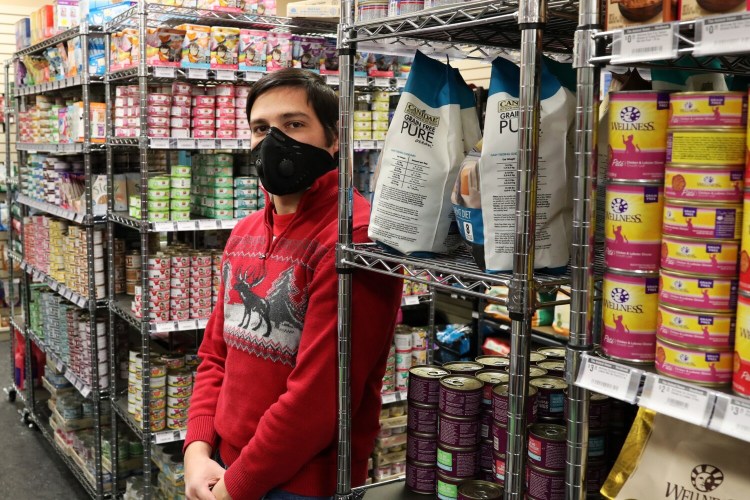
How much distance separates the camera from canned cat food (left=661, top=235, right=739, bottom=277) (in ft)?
3.95

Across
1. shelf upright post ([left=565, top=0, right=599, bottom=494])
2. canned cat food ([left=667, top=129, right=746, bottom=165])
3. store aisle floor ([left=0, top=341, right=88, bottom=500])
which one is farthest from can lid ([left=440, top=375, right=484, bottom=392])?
store aisle floor ([left=0, top=341, right=88, bottom=500])

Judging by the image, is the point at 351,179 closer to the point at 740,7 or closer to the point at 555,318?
the point at 740,7

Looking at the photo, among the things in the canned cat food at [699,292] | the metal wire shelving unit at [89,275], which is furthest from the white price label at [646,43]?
the metal wire shelving unit at [89,275]

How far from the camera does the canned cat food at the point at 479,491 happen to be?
174 centimetres

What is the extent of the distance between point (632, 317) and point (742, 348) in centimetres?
20

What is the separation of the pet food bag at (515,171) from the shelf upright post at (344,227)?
1.71 ft

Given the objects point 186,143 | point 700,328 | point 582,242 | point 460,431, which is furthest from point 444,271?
point 186,143

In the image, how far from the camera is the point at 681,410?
1.19 metres

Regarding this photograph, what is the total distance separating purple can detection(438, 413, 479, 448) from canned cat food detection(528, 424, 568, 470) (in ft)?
0.76

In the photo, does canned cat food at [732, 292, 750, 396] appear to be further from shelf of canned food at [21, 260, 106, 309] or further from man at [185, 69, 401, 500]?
shelf of canned food at [21, 260, 106, 309]

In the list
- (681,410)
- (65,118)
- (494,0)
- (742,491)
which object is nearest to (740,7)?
(494,0)

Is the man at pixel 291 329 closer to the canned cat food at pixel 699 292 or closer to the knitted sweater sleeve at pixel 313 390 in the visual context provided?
the knitted sweater sleeve at pixel 313 390

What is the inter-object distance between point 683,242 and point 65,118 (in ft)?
14.7

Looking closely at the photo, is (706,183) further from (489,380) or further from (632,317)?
(489,380)
